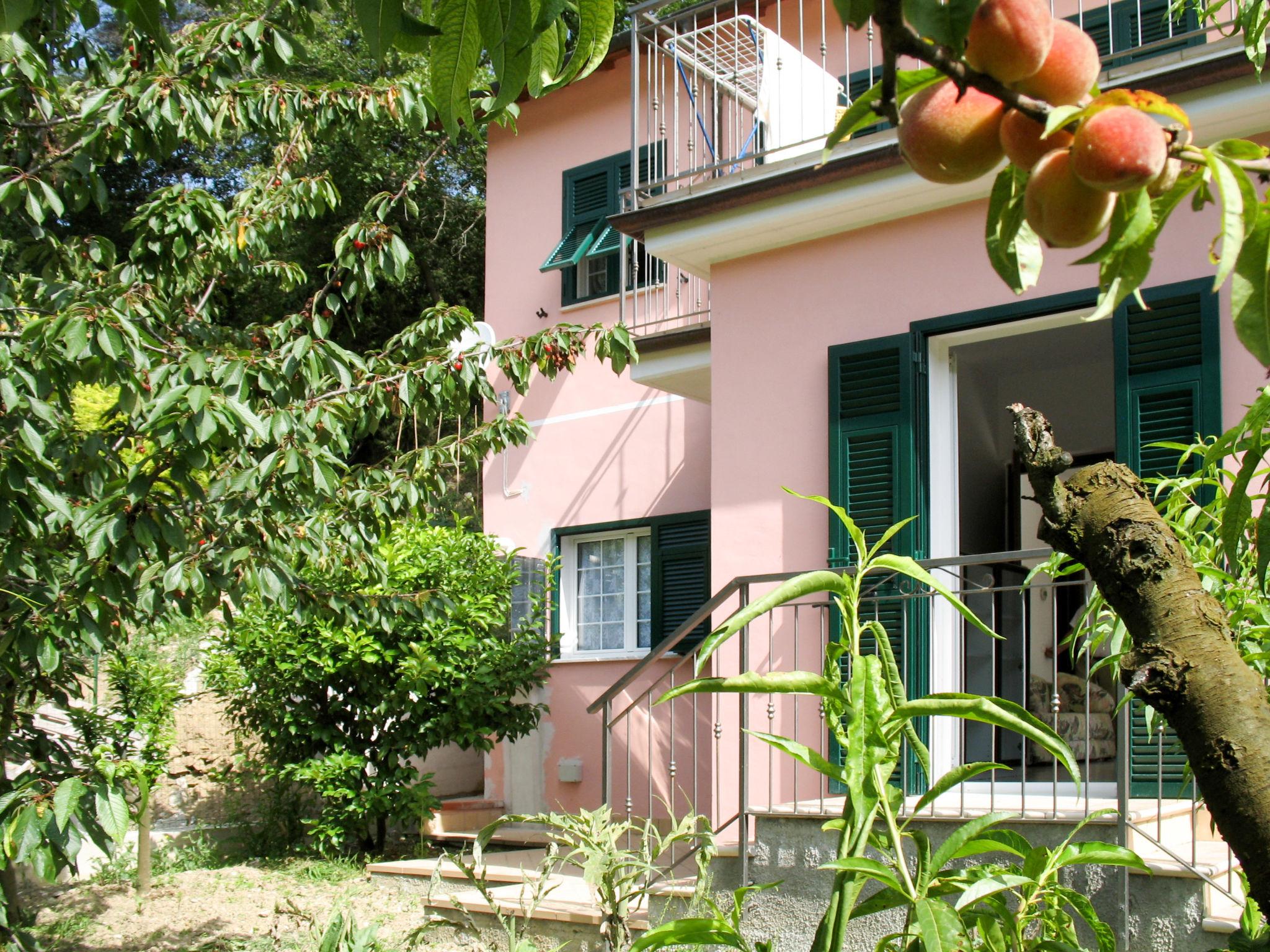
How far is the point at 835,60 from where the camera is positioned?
852cm

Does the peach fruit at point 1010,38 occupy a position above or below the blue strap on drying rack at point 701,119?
below

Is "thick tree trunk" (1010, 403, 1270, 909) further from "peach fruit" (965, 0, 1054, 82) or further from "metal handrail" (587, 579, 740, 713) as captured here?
"metal handrail" (587, 579, 740, 713)

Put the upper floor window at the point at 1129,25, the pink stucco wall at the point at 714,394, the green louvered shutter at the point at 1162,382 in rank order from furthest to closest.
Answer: the upper floor window at the point at 1129,25, the pink stucco wall at the point at 714,394, the green louvered shutter at the point at 1162,382

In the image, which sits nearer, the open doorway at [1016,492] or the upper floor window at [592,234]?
the open doorway at [1016,492]

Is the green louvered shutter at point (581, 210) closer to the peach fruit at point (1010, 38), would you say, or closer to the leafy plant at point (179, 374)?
the leafy plant at point (179, 374)

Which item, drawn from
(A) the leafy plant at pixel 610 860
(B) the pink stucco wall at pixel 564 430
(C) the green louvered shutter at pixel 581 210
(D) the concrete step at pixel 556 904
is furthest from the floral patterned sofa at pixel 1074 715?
(C) the green louvered shutter at pixel 581 210

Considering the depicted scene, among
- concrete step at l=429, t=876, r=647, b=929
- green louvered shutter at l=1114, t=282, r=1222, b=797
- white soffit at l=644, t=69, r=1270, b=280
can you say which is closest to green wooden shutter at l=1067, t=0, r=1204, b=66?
white soffit at l=644, t=69, r=1270, b=280

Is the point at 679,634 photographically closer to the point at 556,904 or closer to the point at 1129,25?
the point at 556,904

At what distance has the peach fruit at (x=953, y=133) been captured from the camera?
0.63 m

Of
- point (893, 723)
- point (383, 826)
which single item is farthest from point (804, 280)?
point (893, 723)

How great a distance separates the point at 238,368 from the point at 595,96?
7.01 metres

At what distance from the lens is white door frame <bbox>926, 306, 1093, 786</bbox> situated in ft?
19.1

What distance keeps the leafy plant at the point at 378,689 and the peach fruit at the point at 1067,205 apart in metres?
7.45

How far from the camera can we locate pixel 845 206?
612 cm
